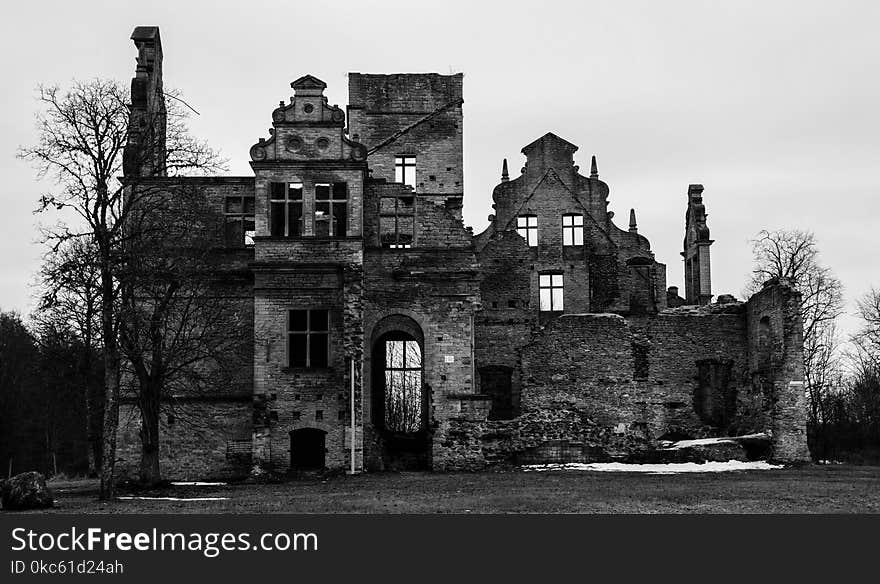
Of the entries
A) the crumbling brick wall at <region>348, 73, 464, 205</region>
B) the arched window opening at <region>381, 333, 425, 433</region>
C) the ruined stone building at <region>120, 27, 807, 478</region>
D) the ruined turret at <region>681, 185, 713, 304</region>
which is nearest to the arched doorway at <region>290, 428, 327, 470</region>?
A: the ruined stone building at <region>120, 27, 807, 478</region>

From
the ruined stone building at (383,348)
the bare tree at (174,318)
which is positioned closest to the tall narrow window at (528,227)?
the ruined stone building at (383,348)

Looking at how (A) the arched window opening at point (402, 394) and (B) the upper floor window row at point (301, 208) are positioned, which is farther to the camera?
(A) the arched window opening at point (402, 394)

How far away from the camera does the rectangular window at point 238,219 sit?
40625 millimetres

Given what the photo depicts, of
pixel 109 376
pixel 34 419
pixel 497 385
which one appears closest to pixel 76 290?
pixel 109 376

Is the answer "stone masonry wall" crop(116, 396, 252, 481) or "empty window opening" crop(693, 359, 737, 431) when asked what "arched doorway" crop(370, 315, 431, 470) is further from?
"empty window opening" crop(693, 359, 737, 431)

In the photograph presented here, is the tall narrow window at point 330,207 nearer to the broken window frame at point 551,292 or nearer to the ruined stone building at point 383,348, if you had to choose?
the ruined stone building at point 383,348

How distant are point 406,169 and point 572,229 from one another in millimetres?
7830

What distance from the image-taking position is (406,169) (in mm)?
51750

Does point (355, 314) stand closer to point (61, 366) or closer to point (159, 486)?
point (159, 486)

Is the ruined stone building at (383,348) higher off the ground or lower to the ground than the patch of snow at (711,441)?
higher

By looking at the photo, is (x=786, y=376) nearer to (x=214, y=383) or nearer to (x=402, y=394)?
Answer: (x=214, y=383)

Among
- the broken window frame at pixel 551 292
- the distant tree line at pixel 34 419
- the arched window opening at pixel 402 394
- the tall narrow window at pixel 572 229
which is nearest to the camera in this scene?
the broken window frame at pixel 551 292

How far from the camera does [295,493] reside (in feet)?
99.5

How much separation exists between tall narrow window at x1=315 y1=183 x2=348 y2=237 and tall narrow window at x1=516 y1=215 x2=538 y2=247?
1502cm
